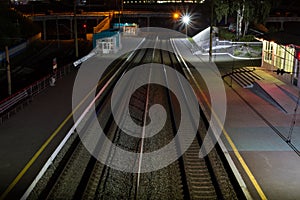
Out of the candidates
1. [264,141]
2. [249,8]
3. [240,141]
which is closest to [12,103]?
[240,141]

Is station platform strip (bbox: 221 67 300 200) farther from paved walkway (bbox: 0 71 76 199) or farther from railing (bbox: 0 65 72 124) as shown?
railing (bbox: 0 65 72 124)

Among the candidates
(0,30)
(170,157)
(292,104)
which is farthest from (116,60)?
(170,157)

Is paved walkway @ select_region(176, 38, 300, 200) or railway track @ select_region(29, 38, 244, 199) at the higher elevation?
paved walkway @ select_region(176, 38, 300, 200)

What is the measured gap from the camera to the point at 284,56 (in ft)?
88.0

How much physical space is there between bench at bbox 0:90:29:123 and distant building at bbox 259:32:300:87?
13.6 meters

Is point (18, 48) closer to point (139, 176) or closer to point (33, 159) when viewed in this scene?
point (33, 159)

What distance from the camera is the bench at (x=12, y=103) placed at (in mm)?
19484

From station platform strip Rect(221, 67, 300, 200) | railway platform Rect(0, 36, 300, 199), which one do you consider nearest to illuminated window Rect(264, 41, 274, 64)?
station platform strip Rect(221, 67, 300, 200)

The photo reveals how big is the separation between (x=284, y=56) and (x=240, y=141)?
12.8m

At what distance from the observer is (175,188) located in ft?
40.8

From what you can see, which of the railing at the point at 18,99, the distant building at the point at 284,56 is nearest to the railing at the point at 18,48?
the railing at the point at 18,99

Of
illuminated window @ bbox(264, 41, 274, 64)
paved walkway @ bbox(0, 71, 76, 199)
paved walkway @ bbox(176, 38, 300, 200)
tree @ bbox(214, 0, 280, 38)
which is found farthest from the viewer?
tree @ bbox(214, 0, 280, 38)

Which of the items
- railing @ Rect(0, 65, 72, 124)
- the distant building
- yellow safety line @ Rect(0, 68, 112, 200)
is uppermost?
the distant building

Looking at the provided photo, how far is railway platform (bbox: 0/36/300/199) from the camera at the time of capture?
40.4 feet
